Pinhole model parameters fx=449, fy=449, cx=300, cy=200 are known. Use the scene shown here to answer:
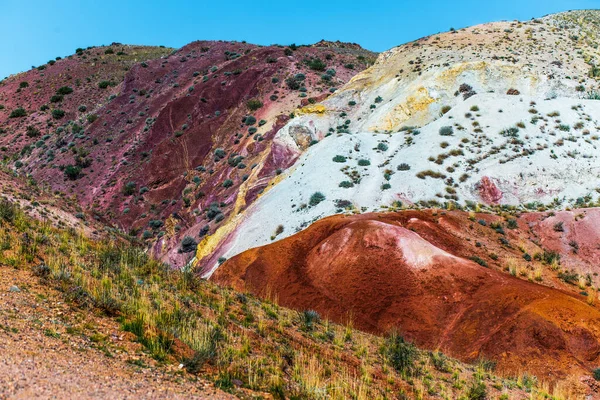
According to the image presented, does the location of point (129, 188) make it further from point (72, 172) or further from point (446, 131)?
point (446, 131)

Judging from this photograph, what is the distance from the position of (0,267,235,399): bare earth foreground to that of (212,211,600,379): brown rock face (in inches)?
371

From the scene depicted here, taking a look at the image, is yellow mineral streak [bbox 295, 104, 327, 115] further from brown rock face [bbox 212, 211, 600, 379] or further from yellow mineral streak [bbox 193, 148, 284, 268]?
brown rock face [bbox 212, 211, 600, 379]

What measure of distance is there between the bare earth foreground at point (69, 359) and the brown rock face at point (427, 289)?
9.41 meters

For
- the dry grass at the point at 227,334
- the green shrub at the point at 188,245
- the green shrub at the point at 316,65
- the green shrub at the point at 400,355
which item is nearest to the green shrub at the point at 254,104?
the green shrub at the point at 316,65

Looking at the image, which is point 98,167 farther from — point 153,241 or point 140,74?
point 140,74

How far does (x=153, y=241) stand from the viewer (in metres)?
34.7

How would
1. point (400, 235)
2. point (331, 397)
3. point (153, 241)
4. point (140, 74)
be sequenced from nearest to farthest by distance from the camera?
point (331, 397) < point (400, 235) < point (153, 241) < point (140, 74)

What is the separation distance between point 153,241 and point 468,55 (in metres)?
30.3

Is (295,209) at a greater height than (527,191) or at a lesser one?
lesser

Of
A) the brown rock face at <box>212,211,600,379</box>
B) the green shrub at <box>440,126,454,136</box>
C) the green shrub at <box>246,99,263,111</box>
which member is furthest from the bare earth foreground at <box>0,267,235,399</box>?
the green shrub at <box>246,99,263,111</box>

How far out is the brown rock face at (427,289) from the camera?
43.2 feet

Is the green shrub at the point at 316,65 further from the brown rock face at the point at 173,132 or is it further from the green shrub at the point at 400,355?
the green shrub at the point at 400,355

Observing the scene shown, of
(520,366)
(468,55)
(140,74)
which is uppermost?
(468,55)

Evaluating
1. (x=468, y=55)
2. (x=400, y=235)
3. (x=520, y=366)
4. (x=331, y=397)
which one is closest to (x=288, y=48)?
(x=468, y=55)
